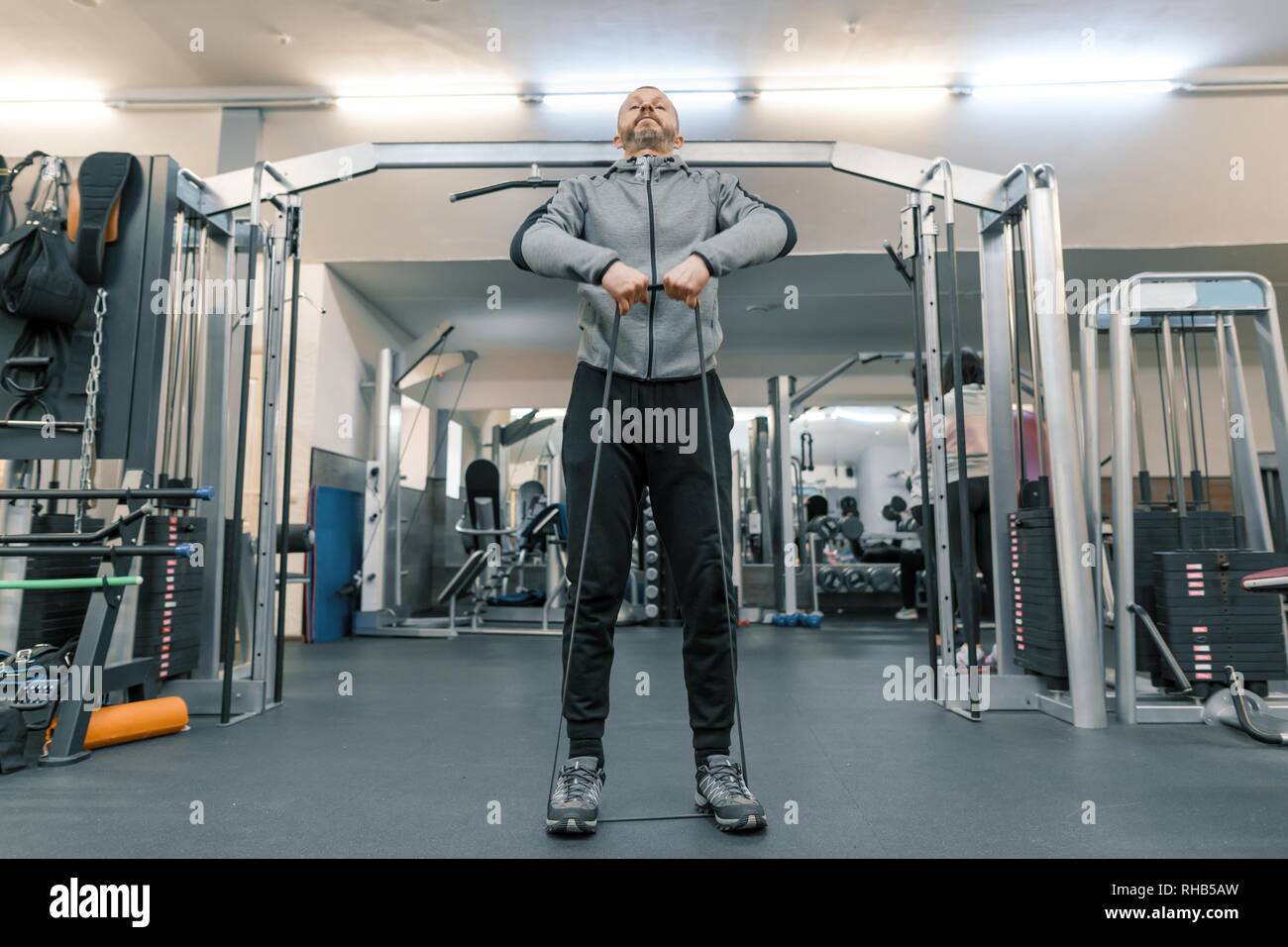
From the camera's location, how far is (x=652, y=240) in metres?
1.57

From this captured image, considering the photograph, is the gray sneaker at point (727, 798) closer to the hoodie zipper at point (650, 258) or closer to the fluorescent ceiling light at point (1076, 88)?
the hoodie zipper at point (650, 258)

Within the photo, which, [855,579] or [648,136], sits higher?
[648,136]

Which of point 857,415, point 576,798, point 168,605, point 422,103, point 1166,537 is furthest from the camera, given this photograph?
point 857,415

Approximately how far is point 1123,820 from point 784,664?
239 cm

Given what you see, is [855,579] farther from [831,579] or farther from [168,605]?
[168,605]

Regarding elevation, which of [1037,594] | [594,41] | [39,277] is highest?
[594,41]

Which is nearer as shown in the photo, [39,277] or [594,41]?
[39,277]

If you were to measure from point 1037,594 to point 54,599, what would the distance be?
307cm

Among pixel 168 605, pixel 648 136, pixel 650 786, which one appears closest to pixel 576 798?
pixel 650 786

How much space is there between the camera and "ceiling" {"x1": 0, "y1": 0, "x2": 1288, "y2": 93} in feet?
13.9

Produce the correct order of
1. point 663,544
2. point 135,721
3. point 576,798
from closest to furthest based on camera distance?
point 576,798 → point 663,544 → point 135,721

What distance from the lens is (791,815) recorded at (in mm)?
1468

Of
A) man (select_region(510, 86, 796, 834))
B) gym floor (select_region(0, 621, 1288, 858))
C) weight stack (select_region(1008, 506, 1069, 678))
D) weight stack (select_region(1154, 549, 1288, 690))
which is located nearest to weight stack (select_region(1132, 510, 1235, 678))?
weight stack (select_region(1154, 549, 1288, 690))
